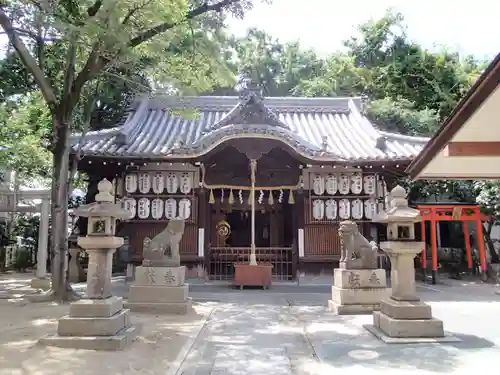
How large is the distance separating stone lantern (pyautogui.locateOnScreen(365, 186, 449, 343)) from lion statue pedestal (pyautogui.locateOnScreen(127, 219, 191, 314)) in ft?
13.1

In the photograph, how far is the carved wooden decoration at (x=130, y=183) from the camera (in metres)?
14.6

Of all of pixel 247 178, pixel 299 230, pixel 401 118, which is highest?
pixel 401 118

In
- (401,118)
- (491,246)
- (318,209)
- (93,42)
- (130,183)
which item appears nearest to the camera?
(93,42)

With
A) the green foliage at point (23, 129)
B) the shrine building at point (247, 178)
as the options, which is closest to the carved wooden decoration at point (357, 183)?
the shrine building at point (247, 178)

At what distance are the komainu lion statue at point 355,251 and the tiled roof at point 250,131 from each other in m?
4.81

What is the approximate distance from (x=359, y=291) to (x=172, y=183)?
7.87 meters

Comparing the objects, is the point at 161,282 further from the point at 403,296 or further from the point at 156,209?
the point at 156,209

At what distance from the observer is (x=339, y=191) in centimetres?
1500

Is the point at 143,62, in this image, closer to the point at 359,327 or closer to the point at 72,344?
the point at 72,344

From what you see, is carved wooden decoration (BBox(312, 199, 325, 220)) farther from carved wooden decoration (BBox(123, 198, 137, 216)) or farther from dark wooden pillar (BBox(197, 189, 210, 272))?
carved wooden decoration (BBox(123, 198, 137, 216))

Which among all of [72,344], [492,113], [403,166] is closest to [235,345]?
[72,344]

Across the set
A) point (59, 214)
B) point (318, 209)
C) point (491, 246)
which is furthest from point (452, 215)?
point (59, 214)

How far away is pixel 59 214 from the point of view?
33.7ft

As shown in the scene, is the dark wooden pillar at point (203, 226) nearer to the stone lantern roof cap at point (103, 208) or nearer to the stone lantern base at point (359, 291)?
the stone lantern base at point (359, 291)
